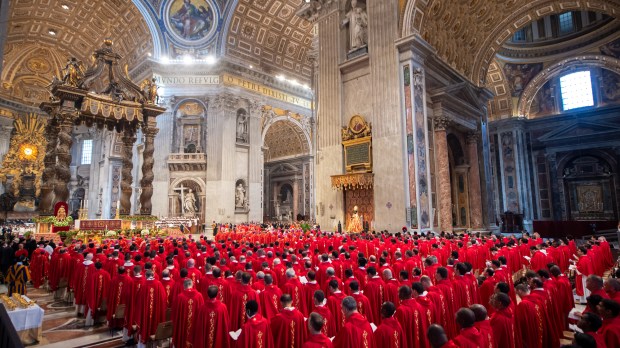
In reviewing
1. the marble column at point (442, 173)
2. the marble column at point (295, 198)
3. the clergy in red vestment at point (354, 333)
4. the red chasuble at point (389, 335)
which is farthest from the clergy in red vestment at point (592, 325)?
the marble column at point (295, 198)

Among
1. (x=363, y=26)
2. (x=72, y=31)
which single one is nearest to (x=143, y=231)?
(x=363, y=26)

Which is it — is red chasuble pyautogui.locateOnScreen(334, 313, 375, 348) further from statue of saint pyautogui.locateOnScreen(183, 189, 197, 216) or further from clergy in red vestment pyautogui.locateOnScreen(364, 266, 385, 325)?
statue of saint pyautogui.locateOnScreen(183, 189, 197, 216)

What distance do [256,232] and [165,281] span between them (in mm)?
11197

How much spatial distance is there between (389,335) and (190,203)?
22958 mm

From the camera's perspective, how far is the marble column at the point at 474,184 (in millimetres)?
18906

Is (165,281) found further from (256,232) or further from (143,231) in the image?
(143,231)

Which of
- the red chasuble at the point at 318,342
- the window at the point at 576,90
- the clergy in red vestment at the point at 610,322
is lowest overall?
the red chasuble at the point at 318,342

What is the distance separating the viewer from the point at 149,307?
16.2 feet

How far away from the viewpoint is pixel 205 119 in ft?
83.6

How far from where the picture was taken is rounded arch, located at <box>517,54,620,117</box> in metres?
21.8

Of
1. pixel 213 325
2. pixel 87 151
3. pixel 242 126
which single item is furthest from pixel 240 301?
pixel 87 151

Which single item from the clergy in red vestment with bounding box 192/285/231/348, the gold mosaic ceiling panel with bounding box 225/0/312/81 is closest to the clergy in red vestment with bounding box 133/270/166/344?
the clergy in red vestment with bounding box 192/285/231/348

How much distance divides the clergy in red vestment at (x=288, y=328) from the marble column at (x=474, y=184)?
17.7 meters

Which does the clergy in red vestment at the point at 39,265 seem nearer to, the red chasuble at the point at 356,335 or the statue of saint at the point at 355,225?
the red chasuble at the point at 356,335
